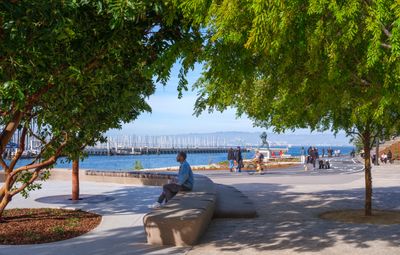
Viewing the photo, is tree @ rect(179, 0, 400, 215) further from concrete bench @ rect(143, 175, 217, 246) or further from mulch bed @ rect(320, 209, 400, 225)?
mulch bed @ rect(320, 209, 400, 225)

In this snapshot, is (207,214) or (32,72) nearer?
(32,72)

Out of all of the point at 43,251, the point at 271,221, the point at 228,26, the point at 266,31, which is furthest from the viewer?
the point at 271,221

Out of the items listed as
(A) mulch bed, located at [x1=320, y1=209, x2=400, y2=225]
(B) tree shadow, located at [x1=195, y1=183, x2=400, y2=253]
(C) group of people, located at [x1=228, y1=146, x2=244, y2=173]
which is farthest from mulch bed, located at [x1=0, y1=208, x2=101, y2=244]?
(C) group of people, located at [x1=228, y1=146, x2=244, y2=173]

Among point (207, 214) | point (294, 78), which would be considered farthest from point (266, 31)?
point (207, 214)

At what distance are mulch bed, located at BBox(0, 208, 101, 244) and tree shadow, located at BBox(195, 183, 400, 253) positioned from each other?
3034 mm

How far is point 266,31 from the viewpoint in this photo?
5445mm

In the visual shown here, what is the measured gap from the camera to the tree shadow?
8992 mm

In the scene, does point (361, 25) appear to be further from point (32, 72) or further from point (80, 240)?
point (80, 240)

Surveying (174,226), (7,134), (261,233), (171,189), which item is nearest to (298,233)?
(261,233)

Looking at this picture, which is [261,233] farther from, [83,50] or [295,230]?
[83,50]

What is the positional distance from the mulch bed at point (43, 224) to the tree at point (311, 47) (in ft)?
15.5

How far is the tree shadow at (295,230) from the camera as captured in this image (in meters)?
8.99

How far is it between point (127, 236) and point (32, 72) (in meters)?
4.41

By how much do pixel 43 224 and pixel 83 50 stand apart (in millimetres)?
5368
